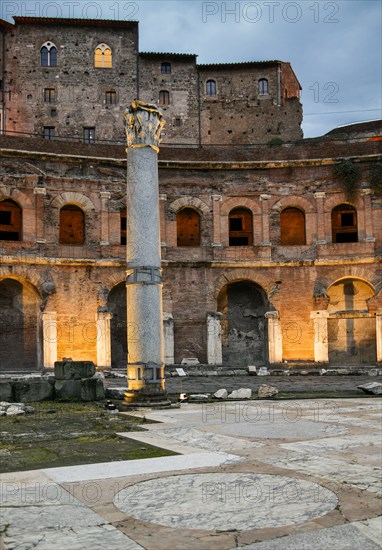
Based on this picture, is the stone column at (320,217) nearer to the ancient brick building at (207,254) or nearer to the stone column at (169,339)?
the ancient brick building at (207,254)

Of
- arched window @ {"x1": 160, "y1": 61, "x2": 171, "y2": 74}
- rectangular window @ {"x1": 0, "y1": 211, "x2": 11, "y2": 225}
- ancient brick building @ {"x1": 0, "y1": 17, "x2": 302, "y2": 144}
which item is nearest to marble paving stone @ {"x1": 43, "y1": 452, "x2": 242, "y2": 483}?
rectangular window @ {"x1": 0, "y1": 211, "x2": 11, "y2": 225}

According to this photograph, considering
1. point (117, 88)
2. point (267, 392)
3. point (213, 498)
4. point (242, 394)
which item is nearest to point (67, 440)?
point (213, 498)

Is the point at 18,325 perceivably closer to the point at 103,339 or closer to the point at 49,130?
the point at 103,339

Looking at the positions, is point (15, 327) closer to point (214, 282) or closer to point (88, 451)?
point (214, 282)

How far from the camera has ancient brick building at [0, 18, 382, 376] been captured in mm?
22094

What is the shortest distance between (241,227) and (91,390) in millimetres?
14787

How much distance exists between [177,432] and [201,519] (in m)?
3.61

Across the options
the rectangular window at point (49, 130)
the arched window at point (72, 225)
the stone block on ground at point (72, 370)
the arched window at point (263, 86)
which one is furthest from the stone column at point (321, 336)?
the rectangular window at point (49, 130)

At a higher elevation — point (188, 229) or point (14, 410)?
point (188, 229)

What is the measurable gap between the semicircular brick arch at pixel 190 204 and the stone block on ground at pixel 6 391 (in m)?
13.5

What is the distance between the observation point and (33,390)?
11547 mm

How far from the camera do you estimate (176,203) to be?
78.1ft

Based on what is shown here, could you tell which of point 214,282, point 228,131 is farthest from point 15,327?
point 228,131

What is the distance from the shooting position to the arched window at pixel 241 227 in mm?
24922
